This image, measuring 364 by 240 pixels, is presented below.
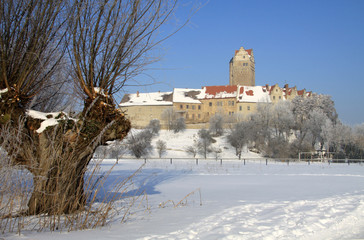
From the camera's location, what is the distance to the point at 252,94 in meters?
76.6

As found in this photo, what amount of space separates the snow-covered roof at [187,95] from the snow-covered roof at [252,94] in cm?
942

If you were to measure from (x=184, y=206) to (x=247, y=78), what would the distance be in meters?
89.1

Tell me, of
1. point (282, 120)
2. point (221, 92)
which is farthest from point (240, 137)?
point (221, 92)

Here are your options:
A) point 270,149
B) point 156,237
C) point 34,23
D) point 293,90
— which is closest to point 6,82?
point 34,23

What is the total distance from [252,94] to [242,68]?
19302mm

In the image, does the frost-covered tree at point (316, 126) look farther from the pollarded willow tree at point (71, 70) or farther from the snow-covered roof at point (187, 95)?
the pollarded willow tree at point (71, 70)

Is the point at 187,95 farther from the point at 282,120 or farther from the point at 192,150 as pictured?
the point at 192,150

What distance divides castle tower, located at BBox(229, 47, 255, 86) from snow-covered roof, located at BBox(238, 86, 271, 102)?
15863 millimetres

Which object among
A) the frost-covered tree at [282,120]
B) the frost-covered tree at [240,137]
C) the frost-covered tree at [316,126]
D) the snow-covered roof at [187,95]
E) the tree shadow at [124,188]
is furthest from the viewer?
the snow-covered roof at [187,95]

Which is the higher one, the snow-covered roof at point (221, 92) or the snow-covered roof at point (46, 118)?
the snow-covered roof at point (221, 92)

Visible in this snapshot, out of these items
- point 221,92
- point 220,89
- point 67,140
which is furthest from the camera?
point 220,89

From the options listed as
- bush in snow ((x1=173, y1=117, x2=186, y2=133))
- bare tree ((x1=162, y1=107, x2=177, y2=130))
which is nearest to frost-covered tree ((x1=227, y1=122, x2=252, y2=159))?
bush in snow ((x1=173, y1=117, x2=186, y2=133))

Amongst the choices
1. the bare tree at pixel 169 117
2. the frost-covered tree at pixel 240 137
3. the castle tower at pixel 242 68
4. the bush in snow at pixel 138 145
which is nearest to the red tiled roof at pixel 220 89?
the bare tree at pixel 169 117

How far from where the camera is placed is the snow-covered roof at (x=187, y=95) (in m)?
79.0
